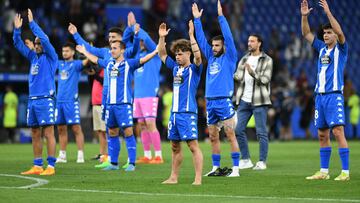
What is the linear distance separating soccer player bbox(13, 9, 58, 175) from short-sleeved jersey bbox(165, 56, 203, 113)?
280 cm

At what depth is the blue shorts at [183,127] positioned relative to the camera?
1342 cm

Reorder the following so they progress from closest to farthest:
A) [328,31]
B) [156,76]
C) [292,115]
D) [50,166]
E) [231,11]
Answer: [328,31], [50,166], [156,76], [292,115], [231,11]

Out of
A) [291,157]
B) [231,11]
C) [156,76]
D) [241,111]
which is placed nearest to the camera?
[241,111]

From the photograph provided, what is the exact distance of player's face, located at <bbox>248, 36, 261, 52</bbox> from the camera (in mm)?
17047

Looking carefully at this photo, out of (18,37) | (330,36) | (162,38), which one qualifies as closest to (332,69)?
(330,36)

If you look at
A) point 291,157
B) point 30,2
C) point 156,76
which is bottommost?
point 291,157

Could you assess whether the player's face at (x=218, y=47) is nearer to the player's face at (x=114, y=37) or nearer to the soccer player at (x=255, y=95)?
the soccer player at (x=255, y=95)

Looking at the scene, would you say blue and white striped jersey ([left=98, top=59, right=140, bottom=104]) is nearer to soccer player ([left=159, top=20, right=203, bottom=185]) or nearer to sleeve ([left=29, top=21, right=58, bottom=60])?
sleeve ([left=29, top=21, right=58, bottom=60])

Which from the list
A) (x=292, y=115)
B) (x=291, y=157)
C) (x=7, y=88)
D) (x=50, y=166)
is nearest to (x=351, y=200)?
(x=50, y=166)

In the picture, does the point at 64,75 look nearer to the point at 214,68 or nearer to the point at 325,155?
the point at 214,68

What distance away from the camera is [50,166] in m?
15.3

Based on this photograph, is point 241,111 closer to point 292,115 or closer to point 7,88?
point 7,88

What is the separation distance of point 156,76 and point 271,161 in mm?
3099

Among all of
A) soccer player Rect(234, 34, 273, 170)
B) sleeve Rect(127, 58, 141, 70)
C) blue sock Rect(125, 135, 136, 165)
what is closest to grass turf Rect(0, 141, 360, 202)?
blue sock Rect(125, 135, 136, 165)
